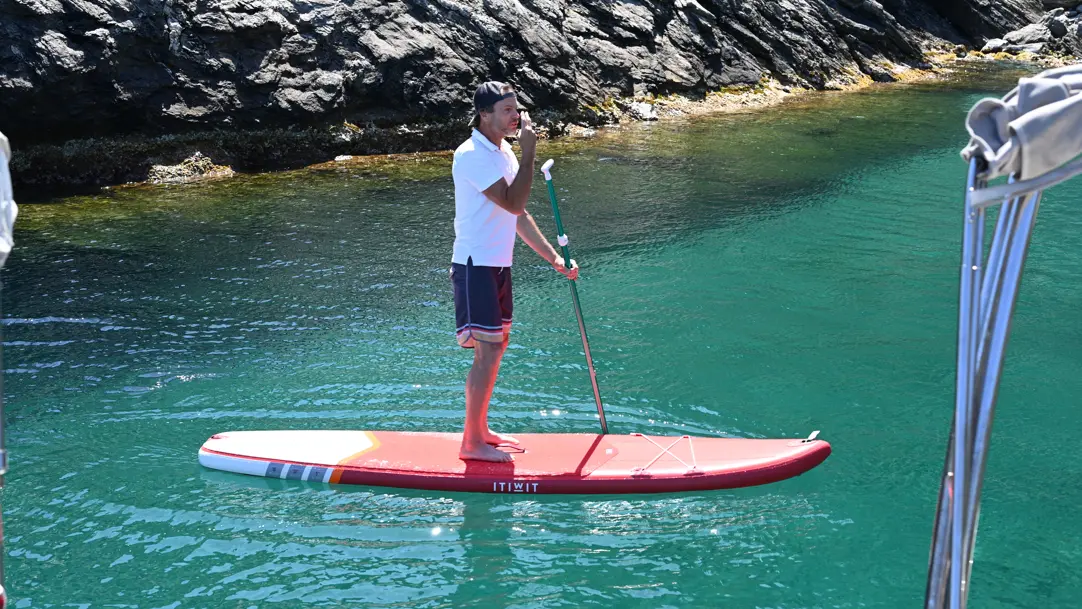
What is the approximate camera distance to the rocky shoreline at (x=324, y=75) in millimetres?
14859

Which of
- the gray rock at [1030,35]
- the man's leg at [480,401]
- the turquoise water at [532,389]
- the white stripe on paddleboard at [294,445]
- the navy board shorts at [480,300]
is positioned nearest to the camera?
the turquoise water at [532,389]

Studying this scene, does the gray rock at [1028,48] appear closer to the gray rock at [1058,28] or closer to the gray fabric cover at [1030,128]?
the gray rock at [1058,28]

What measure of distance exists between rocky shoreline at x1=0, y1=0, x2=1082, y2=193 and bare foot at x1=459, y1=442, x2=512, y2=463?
10.9m

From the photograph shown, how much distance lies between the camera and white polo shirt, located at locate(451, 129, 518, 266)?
17.2ft

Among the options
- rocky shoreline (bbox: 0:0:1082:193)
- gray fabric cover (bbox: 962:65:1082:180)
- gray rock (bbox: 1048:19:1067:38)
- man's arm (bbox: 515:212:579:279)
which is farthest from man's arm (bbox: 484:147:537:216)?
gray rock (bbox: 1048:19:1067:38)

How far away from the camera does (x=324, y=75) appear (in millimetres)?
17047

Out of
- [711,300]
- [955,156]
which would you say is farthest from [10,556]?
[955,156]

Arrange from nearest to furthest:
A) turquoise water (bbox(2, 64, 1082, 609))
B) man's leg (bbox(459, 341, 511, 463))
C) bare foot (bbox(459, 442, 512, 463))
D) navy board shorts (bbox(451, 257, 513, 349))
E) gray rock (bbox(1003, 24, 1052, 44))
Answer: turquoise water (bbox(2, 64, 1082, 609)) → navy board shorts (bbox(451, 257, 513, 349)) → man's leg (bbox(459, 341, 511, 463)) → bare foot (bbox(459, 442, 512, 463)) → gray rock (bbox(1003, 24, 1052, 44))

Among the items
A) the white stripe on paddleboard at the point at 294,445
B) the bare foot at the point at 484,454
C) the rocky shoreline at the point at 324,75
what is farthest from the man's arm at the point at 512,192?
the rocky shoreline at the point at 324,75

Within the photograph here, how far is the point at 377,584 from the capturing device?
4879 mm

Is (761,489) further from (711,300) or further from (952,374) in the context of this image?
(711,300)

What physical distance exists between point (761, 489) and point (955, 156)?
12.3 meters

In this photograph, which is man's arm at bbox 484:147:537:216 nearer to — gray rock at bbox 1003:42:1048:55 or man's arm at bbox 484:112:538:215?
man's arm at bbox 484:112:538:215

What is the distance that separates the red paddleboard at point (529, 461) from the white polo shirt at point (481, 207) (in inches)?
50.7
